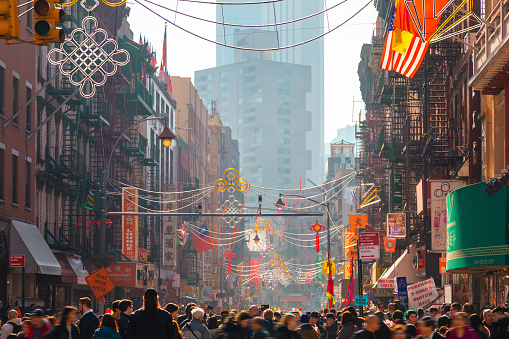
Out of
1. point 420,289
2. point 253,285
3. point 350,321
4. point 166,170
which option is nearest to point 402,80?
point 420,289

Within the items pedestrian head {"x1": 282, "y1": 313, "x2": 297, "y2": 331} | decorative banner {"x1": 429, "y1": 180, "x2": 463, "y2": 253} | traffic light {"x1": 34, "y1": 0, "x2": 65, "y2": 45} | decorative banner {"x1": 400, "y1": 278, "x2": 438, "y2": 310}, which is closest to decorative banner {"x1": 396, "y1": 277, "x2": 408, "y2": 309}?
decorative banner {"x1": 400, "y1": 278, "x2": 438, "y2": 310}

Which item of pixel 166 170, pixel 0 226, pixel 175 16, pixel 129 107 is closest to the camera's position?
pixel 175 16

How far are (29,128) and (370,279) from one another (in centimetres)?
4166

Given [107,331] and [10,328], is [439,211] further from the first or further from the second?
[107,331]

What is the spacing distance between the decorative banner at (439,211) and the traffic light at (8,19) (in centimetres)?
2095

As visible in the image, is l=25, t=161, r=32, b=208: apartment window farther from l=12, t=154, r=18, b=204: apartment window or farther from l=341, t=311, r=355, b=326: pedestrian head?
l=341, t=311, r=355, b=326: pedestrian head

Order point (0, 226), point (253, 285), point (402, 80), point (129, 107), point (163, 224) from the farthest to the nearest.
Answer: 1. point (253, 285)
2. point (163, 224)
3. point (129, 107)
4. point (402, 80)
5. point (0, 226)

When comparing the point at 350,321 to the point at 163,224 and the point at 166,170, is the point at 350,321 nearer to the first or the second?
the point at 163,224

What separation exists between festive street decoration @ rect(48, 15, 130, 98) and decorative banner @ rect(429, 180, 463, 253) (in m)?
12.1

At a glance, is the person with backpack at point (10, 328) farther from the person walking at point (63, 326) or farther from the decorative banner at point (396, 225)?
the decorative banner at point (396, 225)

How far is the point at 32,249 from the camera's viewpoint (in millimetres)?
33125

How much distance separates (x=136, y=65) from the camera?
63312 millimetres

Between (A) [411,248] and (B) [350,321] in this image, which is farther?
(A) [411,248]

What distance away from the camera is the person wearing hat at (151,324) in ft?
A: 39.6
